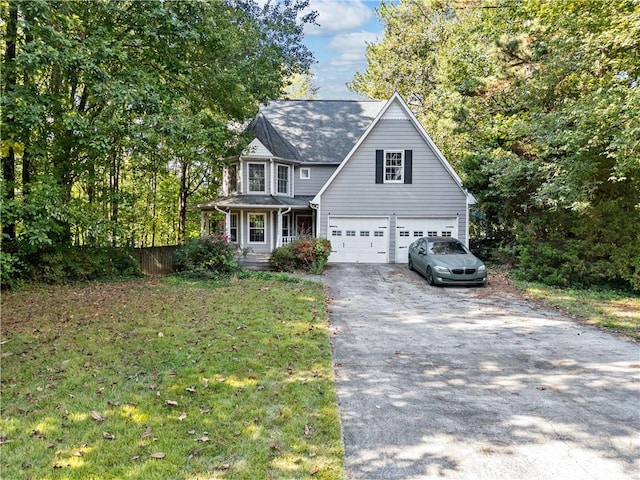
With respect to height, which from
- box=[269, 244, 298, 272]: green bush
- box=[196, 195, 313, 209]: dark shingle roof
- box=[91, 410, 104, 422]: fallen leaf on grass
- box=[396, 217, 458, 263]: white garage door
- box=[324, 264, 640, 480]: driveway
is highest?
box=[196, 195, 313, 209]: dark shingle roof

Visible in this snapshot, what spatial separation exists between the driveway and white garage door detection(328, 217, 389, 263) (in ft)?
26.9

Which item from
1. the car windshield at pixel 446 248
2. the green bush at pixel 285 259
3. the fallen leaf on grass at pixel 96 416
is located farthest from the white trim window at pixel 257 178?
the fallen leaf on grass at pixel 96 416

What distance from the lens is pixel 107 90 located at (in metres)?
8.69

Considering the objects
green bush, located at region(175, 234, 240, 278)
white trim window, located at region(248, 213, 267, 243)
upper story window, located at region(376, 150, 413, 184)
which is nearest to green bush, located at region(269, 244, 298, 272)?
green bush, located at region(175, 234, 240, 278)

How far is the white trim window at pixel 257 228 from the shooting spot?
17.9m

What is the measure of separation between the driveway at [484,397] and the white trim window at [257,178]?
1062cm

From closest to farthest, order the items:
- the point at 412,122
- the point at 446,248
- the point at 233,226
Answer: the point at 446,248 < the point at 412,122 < the point at 233,226

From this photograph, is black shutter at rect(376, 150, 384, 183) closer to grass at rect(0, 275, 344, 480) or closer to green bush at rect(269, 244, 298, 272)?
green bush at rect(269, 244, 298, 272)

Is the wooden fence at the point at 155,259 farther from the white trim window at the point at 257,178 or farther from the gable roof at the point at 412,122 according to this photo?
the gable roof at the point at 412,122

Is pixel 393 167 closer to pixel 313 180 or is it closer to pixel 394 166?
pixel 394 166

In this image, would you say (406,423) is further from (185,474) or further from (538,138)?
(538,138)

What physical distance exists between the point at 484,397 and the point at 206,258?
10895mm

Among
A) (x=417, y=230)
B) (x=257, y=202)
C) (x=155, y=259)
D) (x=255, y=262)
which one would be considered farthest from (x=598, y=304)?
(x=155, y=259)

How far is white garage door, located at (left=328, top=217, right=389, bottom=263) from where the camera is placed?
16672mm
